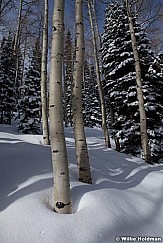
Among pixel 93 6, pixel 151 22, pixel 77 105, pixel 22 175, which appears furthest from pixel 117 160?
pixel 93 6

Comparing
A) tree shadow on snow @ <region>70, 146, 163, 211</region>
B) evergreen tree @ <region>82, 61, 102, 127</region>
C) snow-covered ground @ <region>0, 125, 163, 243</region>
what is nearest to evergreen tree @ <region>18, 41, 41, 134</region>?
tree shadow on snow @ <region>70, 146, 163, 211</region>

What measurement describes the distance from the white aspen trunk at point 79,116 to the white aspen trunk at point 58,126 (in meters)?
1.11

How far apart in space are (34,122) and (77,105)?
1170 cm

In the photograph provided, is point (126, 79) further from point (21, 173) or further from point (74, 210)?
point (74, 210)

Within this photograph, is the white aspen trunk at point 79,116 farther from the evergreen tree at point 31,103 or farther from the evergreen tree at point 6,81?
the evergreen tree at point 6,81

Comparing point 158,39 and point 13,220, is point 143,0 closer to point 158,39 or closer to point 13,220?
point 158,39

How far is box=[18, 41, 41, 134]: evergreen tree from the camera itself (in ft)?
51.0

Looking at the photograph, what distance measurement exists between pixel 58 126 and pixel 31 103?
45.7 ft

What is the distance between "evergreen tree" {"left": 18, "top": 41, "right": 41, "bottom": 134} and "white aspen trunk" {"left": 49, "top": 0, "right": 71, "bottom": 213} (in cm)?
1250

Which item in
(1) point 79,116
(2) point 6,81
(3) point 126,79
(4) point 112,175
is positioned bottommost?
(4) point 112,175

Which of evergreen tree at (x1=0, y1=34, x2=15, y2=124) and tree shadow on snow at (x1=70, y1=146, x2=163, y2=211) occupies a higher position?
evergreen tree at (x1=0, y1=34, x2=15, y2=124)

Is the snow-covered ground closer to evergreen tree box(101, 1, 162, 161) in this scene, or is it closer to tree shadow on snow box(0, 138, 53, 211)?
tree shadow on snow box(0, 138, 53, 211)

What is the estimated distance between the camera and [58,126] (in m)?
3.09

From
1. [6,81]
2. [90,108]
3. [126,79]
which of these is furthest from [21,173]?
[90,108]
